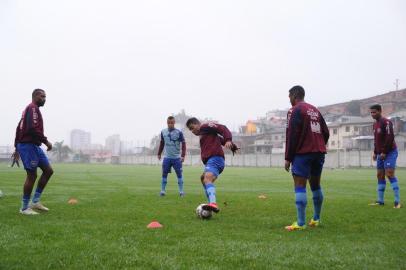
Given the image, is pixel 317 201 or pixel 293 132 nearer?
pixel 293 132

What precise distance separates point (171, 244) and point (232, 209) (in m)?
4.05

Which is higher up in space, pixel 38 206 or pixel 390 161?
pixel 390 161

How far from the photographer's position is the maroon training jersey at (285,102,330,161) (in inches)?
271

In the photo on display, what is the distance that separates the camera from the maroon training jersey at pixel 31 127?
8500mm

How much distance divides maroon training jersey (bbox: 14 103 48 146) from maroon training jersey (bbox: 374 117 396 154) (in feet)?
25.3

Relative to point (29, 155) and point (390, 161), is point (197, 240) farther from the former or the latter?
point (390, 161)

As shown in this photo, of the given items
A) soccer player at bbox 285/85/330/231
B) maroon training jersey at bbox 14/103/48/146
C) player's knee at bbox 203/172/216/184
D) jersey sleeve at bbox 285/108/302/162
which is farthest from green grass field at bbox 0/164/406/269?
maroon training jersey at bbox 14/103/48/146

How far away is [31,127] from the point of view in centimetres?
848

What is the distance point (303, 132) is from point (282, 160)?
58687 millimetres

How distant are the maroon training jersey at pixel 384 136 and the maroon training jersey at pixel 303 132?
4.01 m

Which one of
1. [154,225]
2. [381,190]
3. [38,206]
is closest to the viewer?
[154,225]

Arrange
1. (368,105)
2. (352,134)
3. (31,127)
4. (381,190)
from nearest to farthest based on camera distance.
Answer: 1. (31,127)
2. (381,190)
3. (352,134)
4. (368,105)

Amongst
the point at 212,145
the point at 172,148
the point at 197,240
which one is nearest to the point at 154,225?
the point at 197,240

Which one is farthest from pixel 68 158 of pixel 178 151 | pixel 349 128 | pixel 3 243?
pixel 3 243
